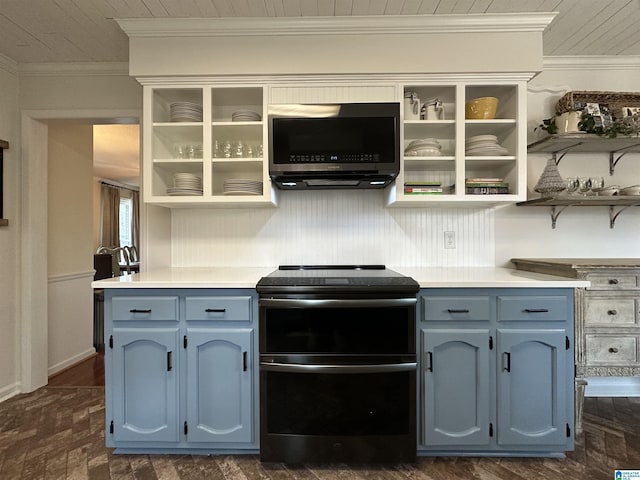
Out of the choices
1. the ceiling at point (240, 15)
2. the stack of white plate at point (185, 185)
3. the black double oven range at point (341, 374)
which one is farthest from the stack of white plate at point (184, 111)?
the black double oven range at point (341, 374)

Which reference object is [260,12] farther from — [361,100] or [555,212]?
[555,212]

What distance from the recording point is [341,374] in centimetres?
170

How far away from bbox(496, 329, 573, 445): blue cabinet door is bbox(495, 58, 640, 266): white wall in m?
0.87

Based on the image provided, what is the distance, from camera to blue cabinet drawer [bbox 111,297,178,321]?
177cm

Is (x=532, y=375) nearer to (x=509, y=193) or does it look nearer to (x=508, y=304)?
(x=508, y=304)

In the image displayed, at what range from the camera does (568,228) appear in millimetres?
2531

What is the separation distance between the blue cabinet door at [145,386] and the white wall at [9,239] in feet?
4.72

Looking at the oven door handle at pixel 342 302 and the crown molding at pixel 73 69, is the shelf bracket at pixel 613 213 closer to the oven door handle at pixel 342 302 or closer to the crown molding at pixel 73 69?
the oven door handle at pixel 342 302

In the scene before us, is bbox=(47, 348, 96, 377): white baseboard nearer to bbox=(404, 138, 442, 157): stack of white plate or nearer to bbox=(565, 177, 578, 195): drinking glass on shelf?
bbox=(404, 138, 442, 157): stack of white plate

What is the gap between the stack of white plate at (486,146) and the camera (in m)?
2.16

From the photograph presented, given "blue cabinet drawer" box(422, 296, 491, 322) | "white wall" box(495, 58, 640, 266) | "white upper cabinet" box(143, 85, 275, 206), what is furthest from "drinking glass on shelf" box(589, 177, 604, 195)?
"white upper cabinet" box(143, 85, 275, 206)

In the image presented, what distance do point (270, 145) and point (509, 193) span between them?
4.92 ft

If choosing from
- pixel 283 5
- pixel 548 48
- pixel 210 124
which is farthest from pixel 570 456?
pixel 283 5

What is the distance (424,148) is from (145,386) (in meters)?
2.09
